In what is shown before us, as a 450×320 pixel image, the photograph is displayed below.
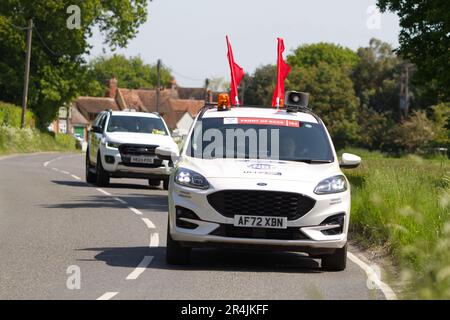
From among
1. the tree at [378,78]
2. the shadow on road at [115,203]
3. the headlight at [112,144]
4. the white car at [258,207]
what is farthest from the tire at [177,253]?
the tree at [378,78]

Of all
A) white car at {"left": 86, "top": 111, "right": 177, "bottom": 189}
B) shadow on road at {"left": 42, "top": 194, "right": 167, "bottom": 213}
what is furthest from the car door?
shadow on road at {"left": 42, "top": 194, "right": 167, "bottom": 213}

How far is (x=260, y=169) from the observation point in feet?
40.5

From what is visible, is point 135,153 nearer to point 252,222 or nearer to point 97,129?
point 97,129

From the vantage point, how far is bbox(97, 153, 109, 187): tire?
1070 inches

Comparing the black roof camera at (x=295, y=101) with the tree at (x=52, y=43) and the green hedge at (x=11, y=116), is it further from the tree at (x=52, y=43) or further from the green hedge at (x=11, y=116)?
the tree at (x=52, y=43)

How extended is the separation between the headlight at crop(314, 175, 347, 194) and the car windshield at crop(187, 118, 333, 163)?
71 cm

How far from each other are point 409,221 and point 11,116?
52434mm

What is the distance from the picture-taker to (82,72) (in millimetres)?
75750

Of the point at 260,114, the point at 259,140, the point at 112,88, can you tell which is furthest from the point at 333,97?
the point at 259,140

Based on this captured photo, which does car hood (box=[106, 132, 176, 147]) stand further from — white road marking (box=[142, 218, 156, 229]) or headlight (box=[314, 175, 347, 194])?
headlight (box=[314, 175, 347, 194])

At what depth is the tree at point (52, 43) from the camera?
233ft

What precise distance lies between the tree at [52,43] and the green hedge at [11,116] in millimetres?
2947

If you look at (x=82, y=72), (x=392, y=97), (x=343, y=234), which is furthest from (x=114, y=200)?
(x=392, y=97)
